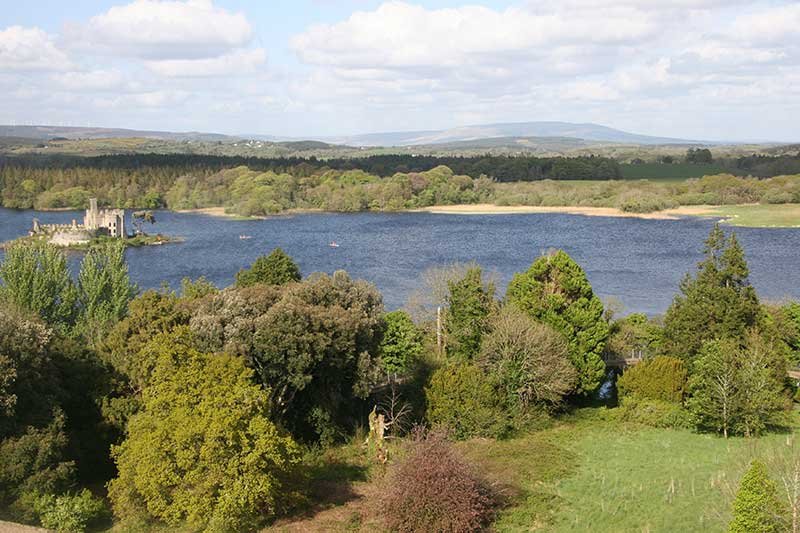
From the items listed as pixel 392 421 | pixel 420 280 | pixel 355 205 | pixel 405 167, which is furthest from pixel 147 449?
pixel 405 167

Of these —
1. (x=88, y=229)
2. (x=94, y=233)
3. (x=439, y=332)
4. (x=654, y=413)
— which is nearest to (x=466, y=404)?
Result: (x=439, y=332)

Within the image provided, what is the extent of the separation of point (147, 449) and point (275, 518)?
3.22 m

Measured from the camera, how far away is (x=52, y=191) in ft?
388

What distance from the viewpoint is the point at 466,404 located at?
82.6 feet

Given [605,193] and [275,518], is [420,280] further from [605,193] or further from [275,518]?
[605,193]

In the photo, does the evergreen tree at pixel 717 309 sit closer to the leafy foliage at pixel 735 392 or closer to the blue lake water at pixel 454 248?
the leafy foliage at pixel 735 392

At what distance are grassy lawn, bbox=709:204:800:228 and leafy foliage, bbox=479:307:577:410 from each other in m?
67.7

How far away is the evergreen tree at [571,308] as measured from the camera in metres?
27.8

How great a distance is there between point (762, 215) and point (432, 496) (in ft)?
290

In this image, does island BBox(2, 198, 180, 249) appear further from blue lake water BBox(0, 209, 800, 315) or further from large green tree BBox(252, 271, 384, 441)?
large green tree BBox(252, 271, 384, 441)

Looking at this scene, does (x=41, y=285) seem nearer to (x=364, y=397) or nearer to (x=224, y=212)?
(x=364, y=397)

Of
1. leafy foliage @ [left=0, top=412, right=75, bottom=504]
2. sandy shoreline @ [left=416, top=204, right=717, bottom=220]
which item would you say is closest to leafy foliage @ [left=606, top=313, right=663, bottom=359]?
leafy foliage @ [left=0, top=412, right=75, bottom=504]

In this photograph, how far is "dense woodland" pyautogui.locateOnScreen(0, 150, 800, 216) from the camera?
110 metres

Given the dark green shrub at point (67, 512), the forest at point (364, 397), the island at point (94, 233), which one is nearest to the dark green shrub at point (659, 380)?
the forest at point (364, 397)
